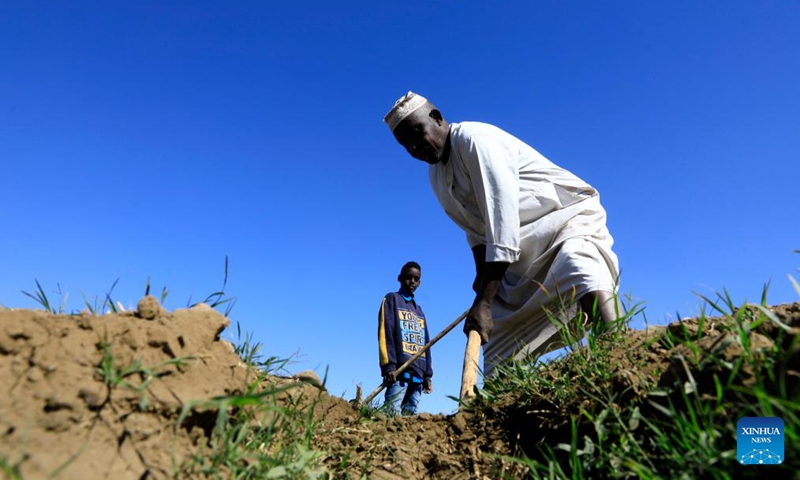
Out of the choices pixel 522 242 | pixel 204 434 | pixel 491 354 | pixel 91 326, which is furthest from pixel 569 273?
pixel 91 326

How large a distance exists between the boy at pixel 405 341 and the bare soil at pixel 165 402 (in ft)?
12.0

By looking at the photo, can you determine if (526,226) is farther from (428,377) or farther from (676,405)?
(428,377)

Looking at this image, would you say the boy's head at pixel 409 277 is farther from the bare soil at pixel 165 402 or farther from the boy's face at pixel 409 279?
the bare soil at pixel 165 402

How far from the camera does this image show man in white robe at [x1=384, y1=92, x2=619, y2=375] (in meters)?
3.22

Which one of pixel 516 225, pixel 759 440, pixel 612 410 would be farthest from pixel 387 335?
pixel 759 440

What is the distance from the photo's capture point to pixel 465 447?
7.88 feet

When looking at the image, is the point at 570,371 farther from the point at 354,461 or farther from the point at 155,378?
the point at 155,378

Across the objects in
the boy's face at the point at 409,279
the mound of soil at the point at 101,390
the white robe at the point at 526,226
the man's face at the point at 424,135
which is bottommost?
the mound of soil at the point at 101,390

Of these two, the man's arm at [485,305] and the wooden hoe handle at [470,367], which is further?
the man's arm at [485,305]

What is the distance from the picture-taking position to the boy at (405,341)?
20.5 feet

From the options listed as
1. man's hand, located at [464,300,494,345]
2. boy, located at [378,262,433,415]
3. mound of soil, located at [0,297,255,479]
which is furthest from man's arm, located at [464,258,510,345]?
boy, located at [378,262,433,415]

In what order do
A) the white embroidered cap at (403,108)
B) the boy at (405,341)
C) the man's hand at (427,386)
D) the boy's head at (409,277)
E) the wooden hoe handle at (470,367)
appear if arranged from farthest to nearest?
the boy's head at (409,277)
the man's hand at (427,386)
the boy at (405,341)
the white embroidered cap at (403,108)
the wooden hoe handle at (470,367)

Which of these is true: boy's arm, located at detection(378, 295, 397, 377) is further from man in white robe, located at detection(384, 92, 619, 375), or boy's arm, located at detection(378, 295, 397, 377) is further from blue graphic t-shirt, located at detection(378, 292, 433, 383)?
man in white robe, located at detection(384, 92, 619, 375)

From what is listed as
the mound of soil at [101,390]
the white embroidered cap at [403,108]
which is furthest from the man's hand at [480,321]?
the mound of soil at [101,390]
